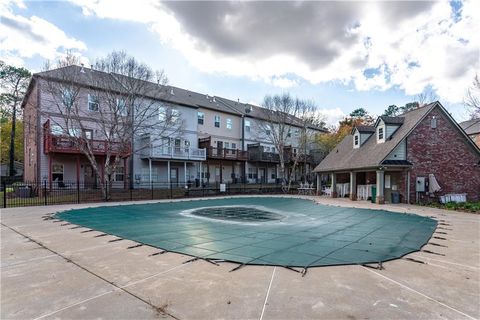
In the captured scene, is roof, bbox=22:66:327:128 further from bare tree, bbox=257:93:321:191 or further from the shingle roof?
the shingle roof

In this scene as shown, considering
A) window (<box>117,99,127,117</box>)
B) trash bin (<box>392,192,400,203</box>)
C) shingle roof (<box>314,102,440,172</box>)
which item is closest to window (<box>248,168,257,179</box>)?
shingle roof (<box>314,102,440,172</box>)

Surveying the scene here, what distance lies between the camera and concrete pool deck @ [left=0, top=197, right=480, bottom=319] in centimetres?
317

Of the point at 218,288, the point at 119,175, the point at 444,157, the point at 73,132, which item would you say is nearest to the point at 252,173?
the point at 119,175

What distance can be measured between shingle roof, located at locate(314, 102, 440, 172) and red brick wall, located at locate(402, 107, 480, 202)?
523 millimetres

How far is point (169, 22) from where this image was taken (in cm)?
1249

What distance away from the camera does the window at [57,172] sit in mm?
21641

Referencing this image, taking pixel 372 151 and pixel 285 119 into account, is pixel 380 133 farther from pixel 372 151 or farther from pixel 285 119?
pixel 285 119

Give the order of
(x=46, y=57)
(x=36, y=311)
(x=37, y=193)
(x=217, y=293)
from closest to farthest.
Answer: (x=36, y=311)
(x=217, y=293)
(x=46, y=57)
(x=37, y=193)

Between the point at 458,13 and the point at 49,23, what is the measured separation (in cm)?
1999

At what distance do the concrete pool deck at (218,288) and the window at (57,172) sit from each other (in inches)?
718

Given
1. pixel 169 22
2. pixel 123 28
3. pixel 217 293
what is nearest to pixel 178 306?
pixel 217 293

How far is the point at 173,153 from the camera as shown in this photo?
25.8m

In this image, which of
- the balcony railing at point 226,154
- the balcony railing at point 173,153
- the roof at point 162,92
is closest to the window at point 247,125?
the roof at point 162,92

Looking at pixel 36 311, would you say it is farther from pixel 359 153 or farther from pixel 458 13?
pixel 359 153
